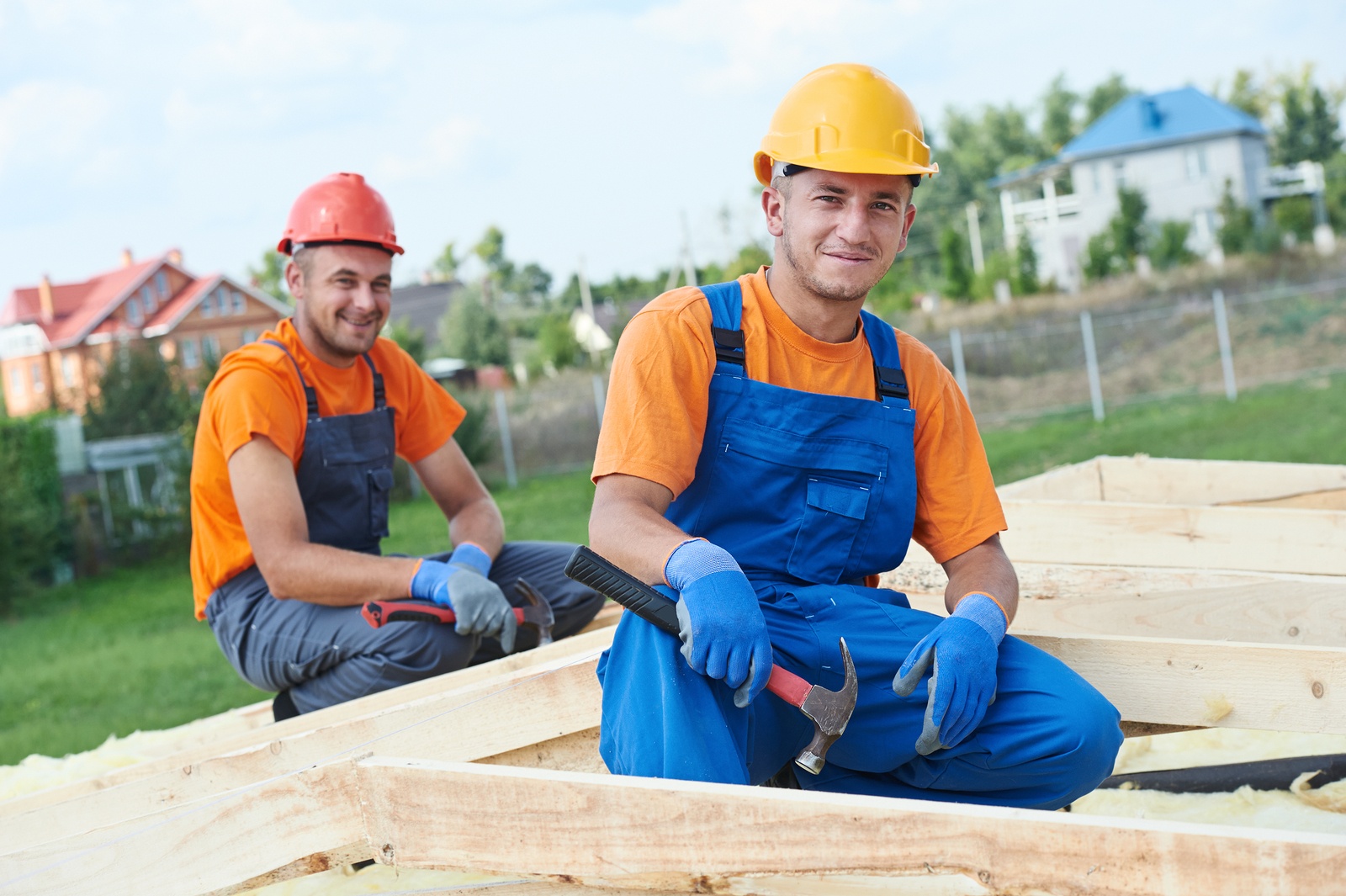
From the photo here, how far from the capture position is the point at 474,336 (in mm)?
39125

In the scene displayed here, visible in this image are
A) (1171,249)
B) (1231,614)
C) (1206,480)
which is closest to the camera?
(1231,614)

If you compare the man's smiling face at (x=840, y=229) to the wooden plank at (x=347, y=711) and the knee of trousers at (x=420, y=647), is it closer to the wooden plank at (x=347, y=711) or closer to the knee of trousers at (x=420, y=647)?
the wooden plank at (x=347, y=711)

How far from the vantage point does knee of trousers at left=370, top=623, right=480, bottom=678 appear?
11.3ft

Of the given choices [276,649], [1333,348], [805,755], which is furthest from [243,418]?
[1333,348]

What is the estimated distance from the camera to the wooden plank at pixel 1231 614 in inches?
110

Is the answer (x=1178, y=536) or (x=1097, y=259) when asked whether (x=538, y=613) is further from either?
(x=1097, y=259)

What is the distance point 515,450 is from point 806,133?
17.0 meters

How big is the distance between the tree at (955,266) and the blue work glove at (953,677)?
32.0 meters

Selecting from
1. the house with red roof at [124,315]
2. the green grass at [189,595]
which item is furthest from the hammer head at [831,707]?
the house with red roof at [124,315]

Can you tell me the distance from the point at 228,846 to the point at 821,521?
1.32 metres

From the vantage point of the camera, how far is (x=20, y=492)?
1328cm

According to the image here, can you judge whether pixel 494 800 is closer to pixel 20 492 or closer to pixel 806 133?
pixel 806 133

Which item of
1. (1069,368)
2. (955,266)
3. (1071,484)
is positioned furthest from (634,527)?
(955,266)

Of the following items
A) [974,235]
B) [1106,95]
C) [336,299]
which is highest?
[1106,95]
